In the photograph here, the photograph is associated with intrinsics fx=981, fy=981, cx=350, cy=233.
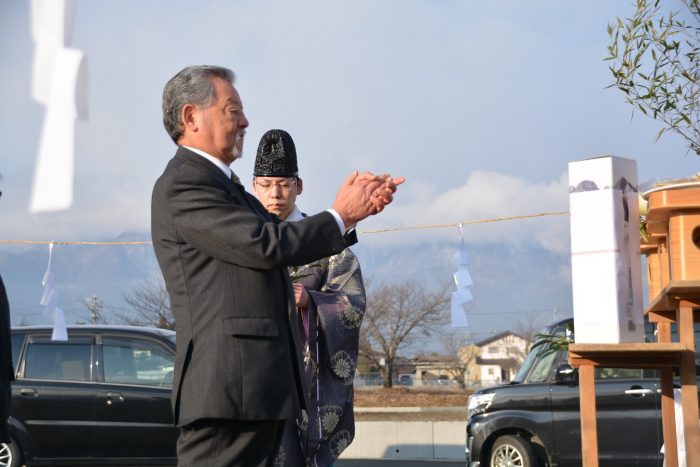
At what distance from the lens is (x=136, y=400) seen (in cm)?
1040

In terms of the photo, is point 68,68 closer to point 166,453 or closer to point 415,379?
point 166,453

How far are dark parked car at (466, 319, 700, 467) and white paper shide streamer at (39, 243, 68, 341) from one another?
4.60 metres

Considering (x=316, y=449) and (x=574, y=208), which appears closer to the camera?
(x=574, y=208)

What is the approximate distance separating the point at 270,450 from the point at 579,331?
142cm

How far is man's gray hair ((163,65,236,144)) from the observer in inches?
112

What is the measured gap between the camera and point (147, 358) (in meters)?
10.6

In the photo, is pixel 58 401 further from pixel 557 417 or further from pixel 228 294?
pixel 228 294

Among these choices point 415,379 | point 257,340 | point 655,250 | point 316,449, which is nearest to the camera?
point 257,340

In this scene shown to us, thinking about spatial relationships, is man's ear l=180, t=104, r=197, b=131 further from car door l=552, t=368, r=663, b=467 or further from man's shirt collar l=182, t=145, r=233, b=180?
car door l=552, t=368, r=663, b=467

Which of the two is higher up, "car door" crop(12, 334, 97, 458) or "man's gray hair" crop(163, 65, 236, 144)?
"man's gray hair" crop(163, 65, 236, 144)

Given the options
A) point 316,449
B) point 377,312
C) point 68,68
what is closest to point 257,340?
point 68,68

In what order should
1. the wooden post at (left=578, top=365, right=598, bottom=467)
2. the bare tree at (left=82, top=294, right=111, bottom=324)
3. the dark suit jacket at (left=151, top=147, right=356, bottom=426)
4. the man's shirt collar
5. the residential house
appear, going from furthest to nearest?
the residential house < the bare tree at (left=82, top=294, right=111, bottom=324) < the wooden post at (left=578, top=365, right=598, bottom=467) < the man's shirt collar < the dark suit jacket at (left=151, top=147, right=356, bottom=426)

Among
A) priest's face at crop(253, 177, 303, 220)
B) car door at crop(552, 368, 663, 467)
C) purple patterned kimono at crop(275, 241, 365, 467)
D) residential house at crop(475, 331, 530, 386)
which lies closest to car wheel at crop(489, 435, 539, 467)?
car door at crop(552, 368, 663, 467)

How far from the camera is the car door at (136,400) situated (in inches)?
407
